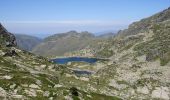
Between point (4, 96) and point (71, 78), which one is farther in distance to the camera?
point (71, 78)

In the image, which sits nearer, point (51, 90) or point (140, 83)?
point (51, 90)

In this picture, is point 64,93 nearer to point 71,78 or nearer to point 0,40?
point 71,78

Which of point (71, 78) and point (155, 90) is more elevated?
point (71, 78)

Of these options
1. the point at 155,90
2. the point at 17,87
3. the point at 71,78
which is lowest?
the point at 155,90

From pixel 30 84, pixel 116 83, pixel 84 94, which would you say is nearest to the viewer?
pixel 30 84

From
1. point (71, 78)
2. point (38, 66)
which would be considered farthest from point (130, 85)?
point (38, 66)

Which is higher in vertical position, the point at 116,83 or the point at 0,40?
the point at 0,40

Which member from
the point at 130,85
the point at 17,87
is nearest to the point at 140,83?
the point at 130,85

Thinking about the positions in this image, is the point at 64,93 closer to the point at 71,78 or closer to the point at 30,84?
the point at 30,84

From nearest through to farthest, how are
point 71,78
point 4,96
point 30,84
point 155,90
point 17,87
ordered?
point 4,96 → point 17,87 → point 30,84 → point 71,78 → point 155,90
